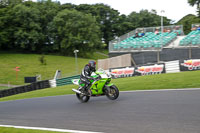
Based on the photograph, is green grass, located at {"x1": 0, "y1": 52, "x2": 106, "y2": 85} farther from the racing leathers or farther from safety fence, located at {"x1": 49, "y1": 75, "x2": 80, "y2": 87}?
the racing leathers

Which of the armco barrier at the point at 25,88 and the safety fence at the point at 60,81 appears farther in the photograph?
the safety fence at the point at 60,81

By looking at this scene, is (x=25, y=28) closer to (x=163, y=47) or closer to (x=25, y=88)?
(x=25, y=88)

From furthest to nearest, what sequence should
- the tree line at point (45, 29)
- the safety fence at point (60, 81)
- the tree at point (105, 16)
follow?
the tree at point (105, 16) → the tree line at point (45, 29) → the safety fence at point (60, 81)

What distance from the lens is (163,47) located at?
2970 cm

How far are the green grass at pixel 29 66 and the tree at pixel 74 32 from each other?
4.90 metres

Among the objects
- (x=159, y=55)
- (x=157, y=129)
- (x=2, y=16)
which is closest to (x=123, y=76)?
(x=159, y=55)

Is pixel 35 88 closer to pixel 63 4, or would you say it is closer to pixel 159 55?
pixel 159 55

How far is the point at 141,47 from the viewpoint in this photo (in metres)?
31.1

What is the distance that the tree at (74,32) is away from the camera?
224 feet

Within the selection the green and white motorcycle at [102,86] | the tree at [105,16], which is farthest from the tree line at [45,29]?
the green and white motorcycle at [102,86]

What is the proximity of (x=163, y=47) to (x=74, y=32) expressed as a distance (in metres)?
43.0

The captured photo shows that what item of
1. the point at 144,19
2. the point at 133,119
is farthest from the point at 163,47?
the point at 144,19

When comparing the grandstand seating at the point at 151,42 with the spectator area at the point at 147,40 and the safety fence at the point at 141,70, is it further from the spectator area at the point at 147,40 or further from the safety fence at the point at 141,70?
the safety fence at the point at 141,70

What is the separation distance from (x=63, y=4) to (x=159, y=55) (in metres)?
66.7
